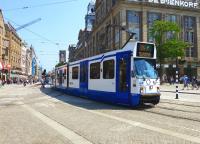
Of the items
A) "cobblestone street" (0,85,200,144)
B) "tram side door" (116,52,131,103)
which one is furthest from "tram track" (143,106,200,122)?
"tram side door" (116,52,131,103)

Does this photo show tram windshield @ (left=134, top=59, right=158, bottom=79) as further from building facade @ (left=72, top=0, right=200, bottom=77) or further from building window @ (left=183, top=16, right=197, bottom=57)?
building window @ (left=183, top=16, right=197, bottom=57)

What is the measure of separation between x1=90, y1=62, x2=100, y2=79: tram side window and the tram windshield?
4897 millimetres

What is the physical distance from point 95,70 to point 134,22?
5370 cm

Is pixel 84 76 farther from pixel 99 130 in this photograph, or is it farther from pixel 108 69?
pixel 99 130

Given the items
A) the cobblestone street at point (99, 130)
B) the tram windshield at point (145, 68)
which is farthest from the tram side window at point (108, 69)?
the cobblestone street at point (99, 130)

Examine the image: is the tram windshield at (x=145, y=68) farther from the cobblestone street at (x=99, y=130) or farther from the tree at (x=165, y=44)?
the tree at (x=165, y=44)

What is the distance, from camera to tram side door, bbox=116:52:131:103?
1856 cm

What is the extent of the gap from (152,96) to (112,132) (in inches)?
313

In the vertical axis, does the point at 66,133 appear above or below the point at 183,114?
below

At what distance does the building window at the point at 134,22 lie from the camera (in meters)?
75.6

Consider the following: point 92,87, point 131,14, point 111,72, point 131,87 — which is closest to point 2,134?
point 131,87

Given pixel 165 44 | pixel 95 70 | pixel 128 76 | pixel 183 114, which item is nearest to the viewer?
pixel 183 114

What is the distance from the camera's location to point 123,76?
62.4 feet

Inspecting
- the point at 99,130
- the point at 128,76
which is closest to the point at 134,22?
the point at 128,76
